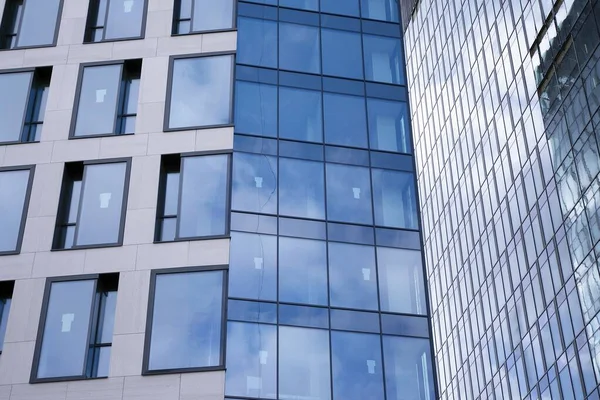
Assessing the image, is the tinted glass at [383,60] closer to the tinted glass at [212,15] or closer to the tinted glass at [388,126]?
the tinted glass at [388,126]

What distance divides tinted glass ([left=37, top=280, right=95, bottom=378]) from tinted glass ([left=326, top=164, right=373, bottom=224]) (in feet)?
26.3

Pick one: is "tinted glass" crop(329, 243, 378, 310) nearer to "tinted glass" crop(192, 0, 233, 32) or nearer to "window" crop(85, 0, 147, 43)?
"tinted glass" crop(192, 0, 233, 32)

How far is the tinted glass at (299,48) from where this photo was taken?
33.5m

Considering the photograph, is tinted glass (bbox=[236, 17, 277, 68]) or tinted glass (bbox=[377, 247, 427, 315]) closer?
tinted glass (bbox=[377, 247, 427, 315])

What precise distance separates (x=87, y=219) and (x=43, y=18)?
349 inches

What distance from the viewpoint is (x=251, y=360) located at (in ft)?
88.3

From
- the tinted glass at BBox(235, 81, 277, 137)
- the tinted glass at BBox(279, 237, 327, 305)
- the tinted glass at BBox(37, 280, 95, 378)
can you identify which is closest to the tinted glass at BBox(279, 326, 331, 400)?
the tinted glass at BBox(279, 237, 327, 305)

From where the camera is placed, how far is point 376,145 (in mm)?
32031

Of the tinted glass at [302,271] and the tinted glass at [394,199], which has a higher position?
the tinted glass at [394,199]

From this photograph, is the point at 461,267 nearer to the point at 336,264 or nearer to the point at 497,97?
the point at 497,97

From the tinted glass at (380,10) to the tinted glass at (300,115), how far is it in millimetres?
4428

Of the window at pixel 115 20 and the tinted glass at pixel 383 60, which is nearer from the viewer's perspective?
the window at pixel 115 20

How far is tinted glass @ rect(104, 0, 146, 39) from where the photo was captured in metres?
33.2

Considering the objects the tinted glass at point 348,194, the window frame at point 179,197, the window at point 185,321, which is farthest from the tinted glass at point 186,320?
the tinted glass at point 348,194
